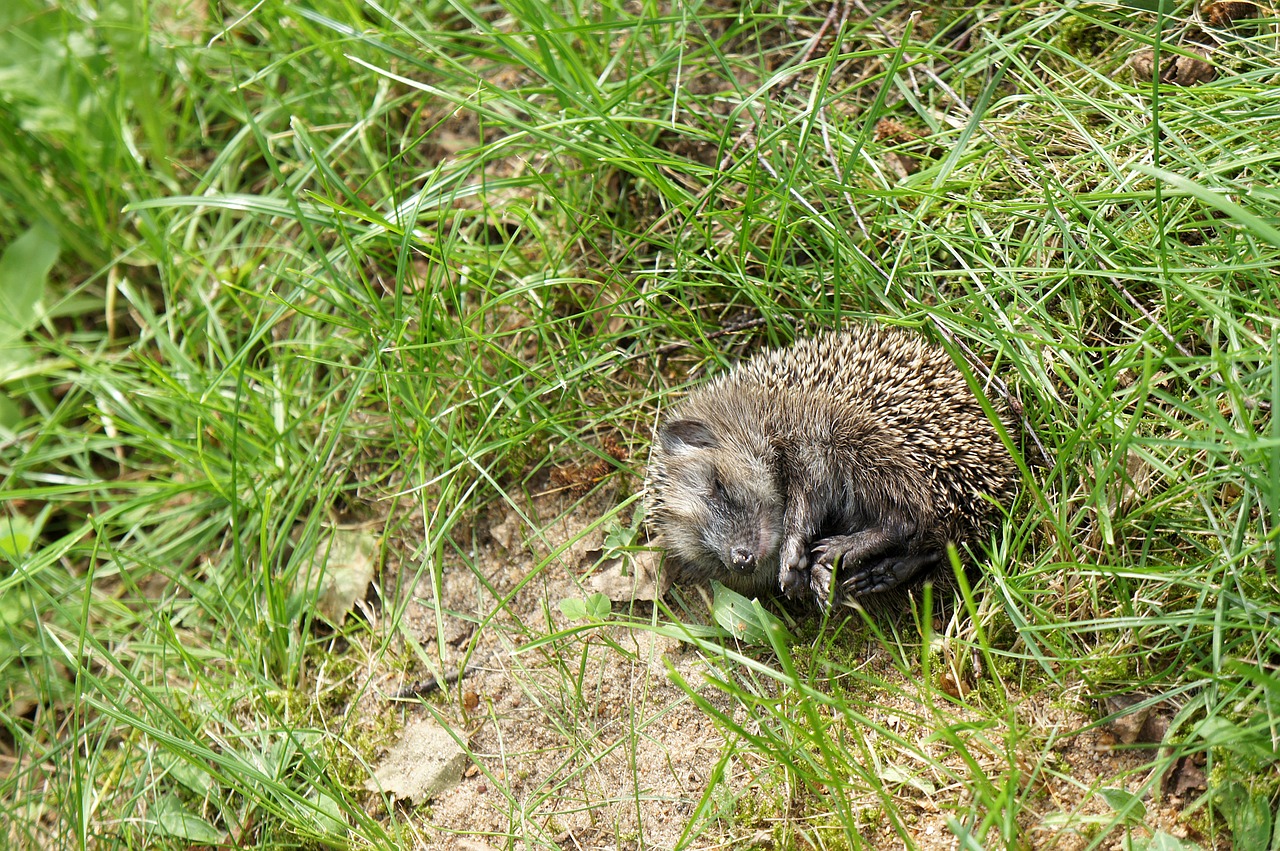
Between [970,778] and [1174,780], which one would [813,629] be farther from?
[1174,780]

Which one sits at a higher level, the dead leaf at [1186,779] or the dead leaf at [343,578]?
the dead leaf at [343,578]

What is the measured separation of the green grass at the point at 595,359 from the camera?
3.22 m

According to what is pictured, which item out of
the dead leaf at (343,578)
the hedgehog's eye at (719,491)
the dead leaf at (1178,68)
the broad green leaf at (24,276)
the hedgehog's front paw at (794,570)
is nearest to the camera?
the hedgehog's front paw at (794,570)

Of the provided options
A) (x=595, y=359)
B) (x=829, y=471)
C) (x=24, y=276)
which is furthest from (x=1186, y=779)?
(x=24, y=276)

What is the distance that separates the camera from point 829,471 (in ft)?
13.1

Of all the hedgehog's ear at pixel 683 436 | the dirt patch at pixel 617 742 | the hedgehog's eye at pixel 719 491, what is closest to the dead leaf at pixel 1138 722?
the dirt patch at pixel 617 742

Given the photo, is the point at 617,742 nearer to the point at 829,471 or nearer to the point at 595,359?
the point at 829,471

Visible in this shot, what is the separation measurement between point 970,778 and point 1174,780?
64 centimetres

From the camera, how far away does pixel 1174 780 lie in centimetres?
309

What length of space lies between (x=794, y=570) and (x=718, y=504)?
1.69 feet

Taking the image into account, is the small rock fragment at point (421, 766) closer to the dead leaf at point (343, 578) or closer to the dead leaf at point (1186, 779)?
the dead leaf at point (343, 578)

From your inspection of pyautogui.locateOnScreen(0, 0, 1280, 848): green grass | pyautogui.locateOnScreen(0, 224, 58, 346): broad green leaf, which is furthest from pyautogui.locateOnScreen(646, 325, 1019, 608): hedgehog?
pyautogui.locateOnScreen(0, 224, 58, 346): broad green leaf

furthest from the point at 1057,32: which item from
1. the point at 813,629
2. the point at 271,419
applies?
the point at 271,419

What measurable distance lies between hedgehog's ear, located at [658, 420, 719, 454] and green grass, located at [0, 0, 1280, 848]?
29cm
